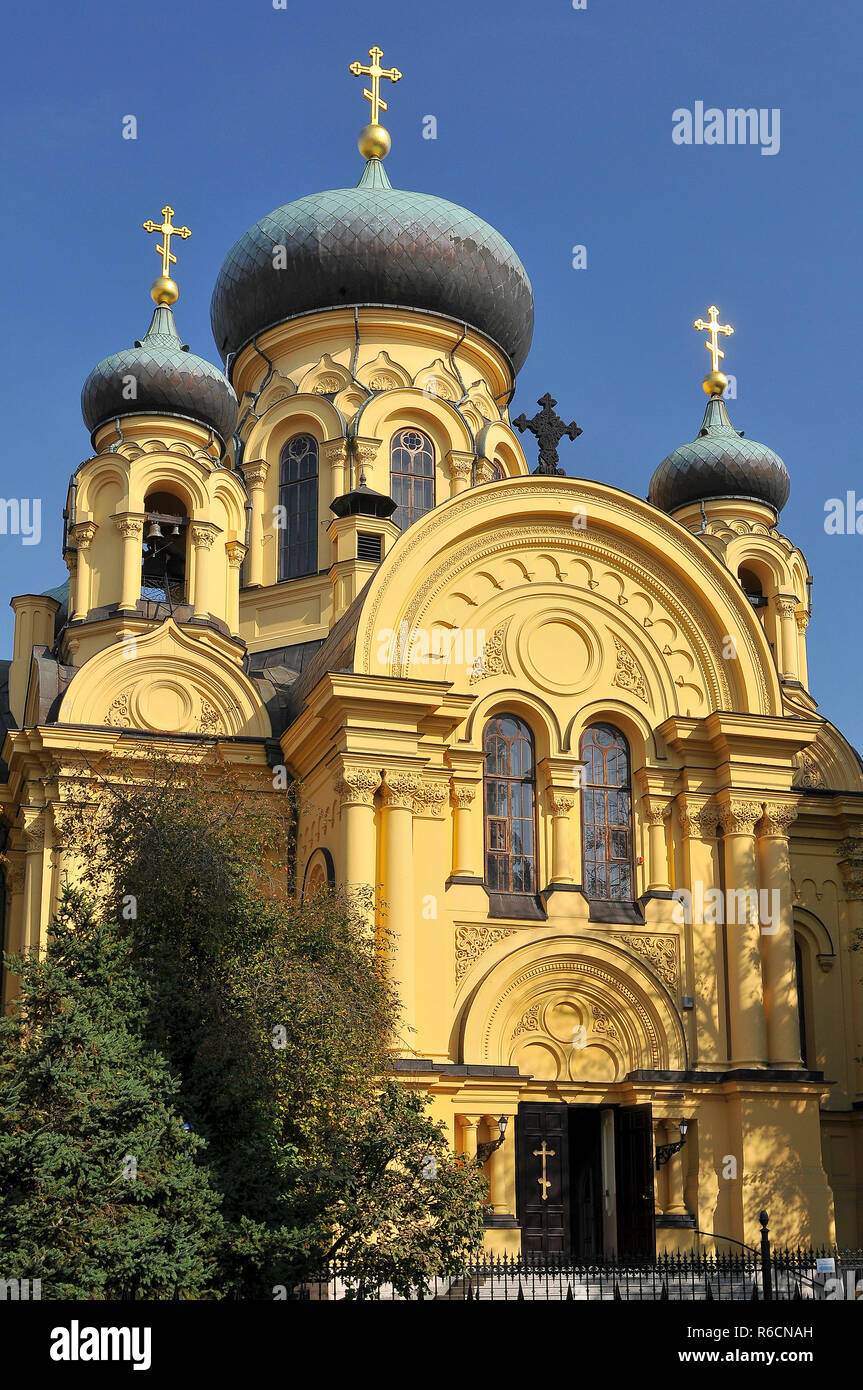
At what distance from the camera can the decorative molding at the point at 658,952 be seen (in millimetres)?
21688

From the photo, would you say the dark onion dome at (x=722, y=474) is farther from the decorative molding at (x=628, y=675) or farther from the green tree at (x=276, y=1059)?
the green tree at (x=276, y=1059)

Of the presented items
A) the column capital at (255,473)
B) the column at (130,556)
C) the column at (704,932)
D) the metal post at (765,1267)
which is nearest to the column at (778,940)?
the column at (704,932)

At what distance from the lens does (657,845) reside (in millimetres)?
22219

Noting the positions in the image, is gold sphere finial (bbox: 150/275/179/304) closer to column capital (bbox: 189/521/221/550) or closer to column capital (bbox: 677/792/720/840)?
column capital (bbox: 189/521/221/550)

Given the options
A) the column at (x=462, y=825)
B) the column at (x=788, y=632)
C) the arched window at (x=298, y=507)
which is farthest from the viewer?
the column at (x=788, y=632)

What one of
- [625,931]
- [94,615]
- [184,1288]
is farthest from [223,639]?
[184,1288]

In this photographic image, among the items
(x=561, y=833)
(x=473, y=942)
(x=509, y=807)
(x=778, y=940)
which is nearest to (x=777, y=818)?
(x=778, y=940)

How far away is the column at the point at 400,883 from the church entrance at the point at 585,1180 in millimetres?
2303

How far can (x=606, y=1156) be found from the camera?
2139 centimetres

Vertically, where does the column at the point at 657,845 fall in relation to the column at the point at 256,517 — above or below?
below

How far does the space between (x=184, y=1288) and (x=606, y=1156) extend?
8663 mm

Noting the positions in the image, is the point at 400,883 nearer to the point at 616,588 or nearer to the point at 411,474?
the point at 616,588

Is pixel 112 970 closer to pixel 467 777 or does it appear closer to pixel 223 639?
pixel 467 777

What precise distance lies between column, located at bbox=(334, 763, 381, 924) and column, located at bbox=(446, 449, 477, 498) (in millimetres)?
8314
